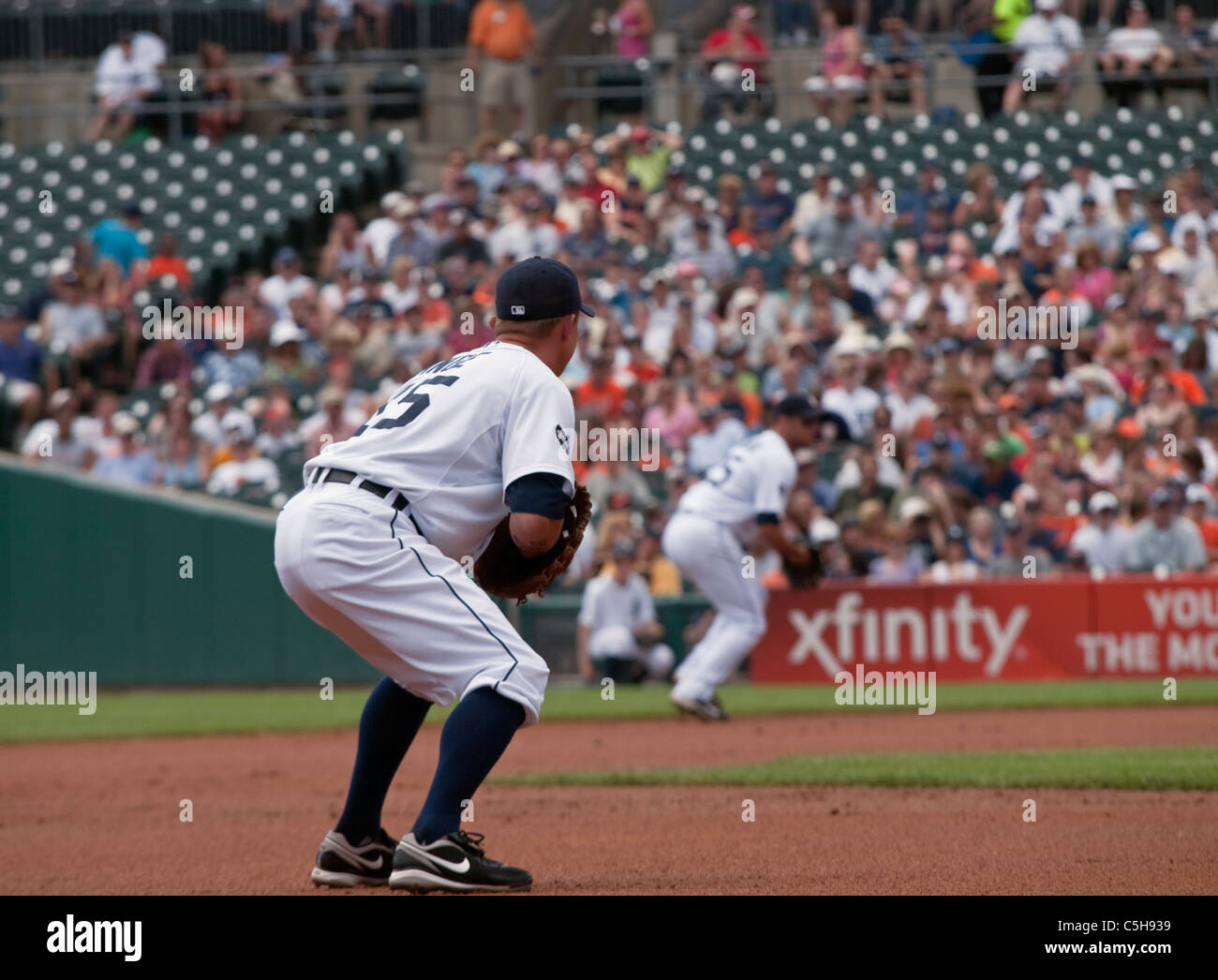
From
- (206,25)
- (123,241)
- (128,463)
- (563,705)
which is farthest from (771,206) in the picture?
(206,25)

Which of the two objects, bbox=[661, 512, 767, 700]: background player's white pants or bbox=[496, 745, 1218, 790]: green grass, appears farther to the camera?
bbox=[661, 512, 767, 700]: background player's white pants

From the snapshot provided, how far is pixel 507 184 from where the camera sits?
1906 centimetres

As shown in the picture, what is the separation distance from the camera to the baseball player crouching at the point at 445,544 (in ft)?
16.1

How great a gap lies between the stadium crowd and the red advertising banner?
0.32 m

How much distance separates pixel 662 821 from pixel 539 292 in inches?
102

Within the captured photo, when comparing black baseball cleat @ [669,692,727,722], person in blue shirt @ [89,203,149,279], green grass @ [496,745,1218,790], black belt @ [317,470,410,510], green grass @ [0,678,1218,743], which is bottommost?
green grass @ [0,678,1218,743]

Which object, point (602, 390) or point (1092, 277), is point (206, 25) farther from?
point (1092, 277)

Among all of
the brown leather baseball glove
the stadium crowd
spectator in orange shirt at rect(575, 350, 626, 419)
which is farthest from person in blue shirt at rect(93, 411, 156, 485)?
the brown leather baseball glove

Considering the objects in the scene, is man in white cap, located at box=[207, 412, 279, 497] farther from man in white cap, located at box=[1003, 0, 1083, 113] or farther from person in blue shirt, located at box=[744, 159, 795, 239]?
man in white cap, located at box=[1003, 0, 1083, 113]

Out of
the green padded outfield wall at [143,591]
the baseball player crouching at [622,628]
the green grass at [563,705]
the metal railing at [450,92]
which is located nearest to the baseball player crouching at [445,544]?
the green grass at [563,705]

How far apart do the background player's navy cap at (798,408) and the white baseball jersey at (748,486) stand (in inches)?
8.0

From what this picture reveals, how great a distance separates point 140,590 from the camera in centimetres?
1572

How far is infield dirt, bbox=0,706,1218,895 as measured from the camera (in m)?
5.32
